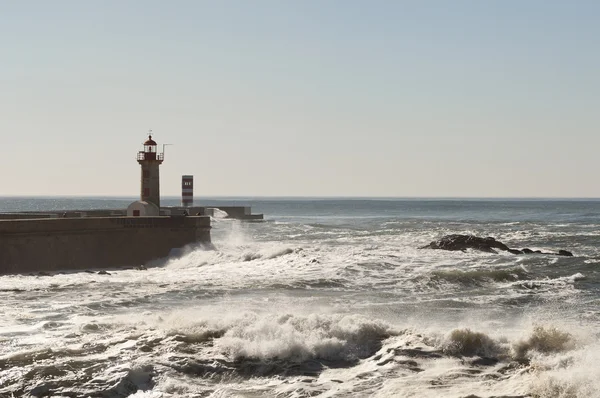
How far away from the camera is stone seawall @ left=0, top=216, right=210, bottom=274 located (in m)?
20.5

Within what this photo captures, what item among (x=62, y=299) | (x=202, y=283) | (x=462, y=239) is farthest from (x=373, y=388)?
(x=462, y=239)

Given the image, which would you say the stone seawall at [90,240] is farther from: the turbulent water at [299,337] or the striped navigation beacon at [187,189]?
the striped navigation beacon at [187,189]

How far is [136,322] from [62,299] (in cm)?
408

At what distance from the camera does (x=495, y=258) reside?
1003 inches

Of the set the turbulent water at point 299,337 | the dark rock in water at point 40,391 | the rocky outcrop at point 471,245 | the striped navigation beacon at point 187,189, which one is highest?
the striped navigation beacon at point 187,189

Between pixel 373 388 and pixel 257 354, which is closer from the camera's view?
pixel 373 388

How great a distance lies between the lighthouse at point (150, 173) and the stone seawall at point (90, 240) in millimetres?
4048

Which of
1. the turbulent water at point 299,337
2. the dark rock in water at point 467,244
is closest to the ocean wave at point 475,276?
the turbulent water at point 299,337

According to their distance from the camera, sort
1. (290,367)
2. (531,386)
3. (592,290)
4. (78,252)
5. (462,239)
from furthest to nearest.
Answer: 1. (462,239)
2. (78,252)
3. (592,290)
4. (290,367)
5. (531,386)

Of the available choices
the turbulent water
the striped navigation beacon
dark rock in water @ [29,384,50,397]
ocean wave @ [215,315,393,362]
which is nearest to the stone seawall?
the turbulent water

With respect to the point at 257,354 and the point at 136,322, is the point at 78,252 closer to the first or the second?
the point at 136,322

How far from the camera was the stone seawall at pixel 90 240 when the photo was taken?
67.1ft

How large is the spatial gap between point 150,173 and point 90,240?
23.7 feet

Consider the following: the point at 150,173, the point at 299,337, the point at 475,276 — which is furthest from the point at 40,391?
the point at 150,173
